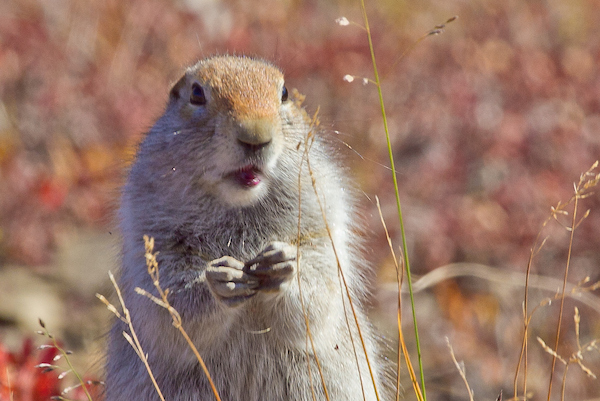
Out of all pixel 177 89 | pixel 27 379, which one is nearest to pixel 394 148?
pixel 177 89

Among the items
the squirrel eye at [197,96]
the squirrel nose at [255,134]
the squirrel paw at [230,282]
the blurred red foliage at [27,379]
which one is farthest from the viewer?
the blurred red foliage at [27,379]

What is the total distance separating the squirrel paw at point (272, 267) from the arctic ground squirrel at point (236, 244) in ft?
0.05

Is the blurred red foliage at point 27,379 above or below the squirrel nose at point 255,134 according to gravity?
below

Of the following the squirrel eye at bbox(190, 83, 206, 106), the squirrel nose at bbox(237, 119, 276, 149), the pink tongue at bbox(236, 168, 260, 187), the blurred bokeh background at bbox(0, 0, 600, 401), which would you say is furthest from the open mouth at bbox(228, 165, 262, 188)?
the blurred bokeh background at bbox(0, 0, 600, 401)

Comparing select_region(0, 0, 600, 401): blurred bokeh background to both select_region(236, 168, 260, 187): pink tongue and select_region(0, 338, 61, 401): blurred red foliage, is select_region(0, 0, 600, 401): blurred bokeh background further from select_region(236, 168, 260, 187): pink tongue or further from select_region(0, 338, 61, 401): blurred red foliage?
select_region(236, 168, 260, 187): pink tongue

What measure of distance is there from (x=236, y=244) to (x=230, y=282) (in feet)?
1.47

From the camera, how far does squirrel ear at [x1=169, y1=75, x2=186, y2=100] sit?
3.10m

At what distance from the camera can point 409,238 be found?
19.6 ft

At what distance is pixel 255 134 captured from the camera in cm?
242

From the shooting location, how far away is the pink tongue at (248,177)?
8.26 feet

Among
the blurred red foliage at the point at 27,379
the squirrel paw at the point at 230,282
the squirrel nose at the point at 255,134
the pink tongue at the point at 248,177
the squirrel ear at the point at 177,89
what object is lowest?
the blurred red foliage at the point at 27,379

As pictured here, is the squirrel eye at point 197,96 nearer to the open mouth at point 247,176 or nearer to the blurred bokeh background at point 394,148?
the open mouth at point 247,176

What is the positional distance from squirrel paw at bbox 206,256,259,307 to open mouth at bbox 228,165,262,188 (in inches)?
12.5

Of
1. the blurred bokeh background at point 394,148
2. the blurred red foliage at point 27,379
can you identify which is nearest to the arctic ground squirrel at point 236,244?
the blurred red foliage at point 27,379
